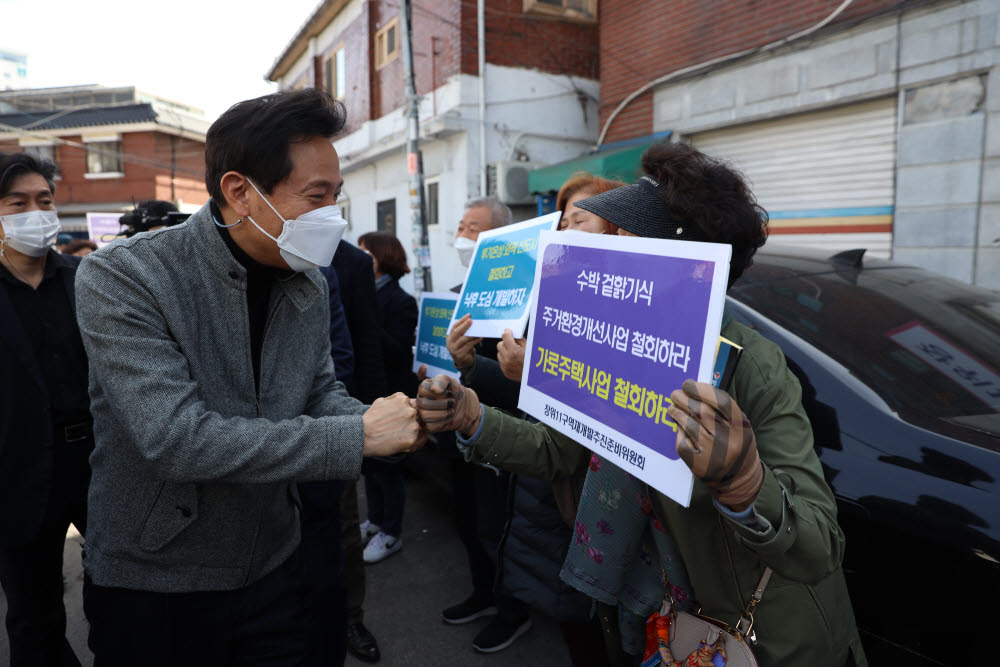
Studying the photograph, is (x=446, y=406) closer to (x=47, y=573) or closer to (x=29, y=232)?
(x=47, y=573)

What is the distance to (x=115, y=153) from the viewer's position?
27.3m

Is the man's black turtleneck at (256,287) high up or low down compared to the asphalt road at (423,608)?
up

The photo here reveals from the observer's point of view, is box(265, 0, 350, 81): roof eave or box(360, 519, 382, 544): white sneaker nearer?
box(360, 519, 382, 544): white sneaker

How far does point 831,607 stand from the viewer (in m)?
1.45

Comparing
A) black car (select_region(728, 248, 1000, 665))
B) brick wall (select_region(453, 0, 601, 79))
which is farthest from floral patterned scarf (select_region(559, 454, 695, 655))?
brick wall (select_region(453, 0, 601, 79))

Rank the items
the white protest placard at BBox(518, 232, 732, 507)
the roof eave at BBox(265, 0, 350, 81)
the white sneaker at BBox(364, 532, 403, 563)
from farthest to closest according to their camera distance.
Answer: the roof eave at BBox(265, 0, 350, 81) < the white sneaker at BBox(364, 532, 403, 563) < the white protest placard at BBox(518, 232, 732, 507)

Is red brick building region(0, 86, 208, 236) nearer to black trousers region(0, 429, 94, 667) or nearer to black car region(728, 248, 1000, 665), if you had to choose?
black trousers region(0, 429, 94, 667)

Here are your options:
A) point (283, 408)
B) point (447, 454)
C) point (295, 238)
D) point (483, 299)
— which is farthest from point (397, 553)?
point (295, 238)

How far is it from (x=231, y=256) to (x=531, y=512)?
1.49 meters

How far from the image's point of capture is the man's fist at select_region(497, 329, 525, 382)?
2250mm

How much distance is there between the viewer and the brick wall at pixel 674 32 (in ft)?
23.5

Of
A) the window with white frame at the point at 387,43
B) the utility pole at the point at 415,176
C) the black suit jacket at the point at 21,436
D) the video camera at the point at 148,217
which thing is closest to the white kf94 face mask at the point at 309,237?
the black suit jacket at the point at 21,436

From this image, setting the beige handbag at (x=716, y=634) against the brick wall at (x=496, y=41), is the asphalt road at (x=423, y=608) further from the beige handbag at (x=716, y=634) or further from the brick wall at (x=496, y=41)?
the brick wall at (x=496, y=41)

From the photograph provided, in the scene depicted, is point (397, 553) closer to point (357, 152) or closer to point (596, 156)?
point (596, 156)
